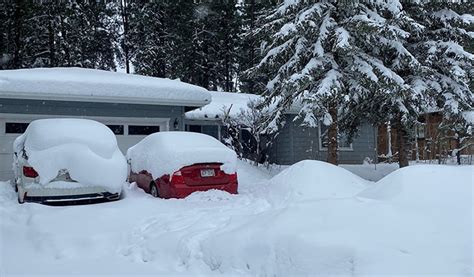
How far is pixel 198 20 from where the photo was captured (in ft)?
93.1

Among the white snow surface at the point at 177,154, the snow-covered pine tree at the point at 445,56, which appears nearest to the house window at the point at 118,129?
the white snow surface at the point at 177,154

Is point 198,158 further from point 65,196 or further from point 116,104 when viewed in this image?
point 116,104

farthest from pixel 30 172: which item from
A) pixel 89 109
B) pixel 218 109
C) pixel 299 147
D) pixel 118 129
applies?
pixel 299 147

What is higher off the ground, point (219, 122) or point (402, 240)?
point (219, 122)

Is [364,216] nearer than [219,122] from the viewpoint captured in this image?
Yes

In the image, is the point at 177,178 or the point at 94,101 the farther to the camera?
the point at 94,101

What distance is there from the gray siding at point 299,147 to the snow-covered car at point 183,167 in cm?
872

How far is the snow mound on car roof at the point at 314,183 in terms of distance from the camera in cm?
765

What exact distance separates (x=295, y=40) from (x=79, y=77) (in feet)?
22.1

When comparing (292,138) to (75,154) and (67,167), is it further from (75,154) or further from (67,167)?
(67,167)

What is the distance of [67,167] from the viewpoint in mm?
7621

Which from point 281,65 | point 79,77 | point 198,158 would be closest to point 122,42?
point 79,77

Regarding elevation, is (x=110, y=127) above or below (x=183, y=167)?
above

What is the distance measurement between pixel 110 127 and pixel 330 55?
23.4 ft
